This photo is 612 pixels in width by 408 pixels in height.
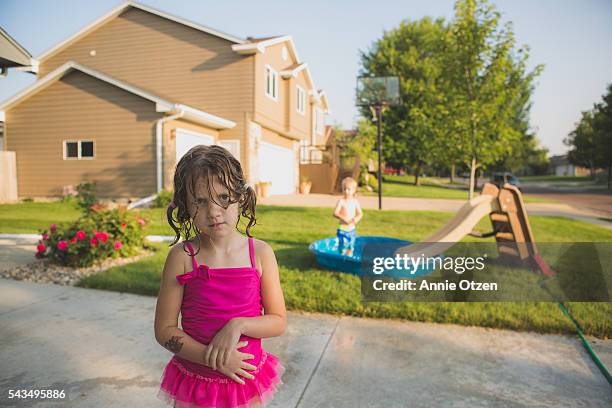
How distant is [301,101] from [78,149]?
12211 millimetres

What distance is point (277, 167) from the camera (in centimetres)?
2162

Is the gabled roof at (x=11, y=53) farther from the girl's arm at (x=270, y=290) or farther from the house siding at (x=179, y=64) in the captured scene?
the house siding at (x=179, y=64)

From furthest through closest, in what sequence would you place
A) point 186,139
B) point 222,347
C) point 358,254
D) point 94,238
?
point 186,139 → point 358,254 → point 94,238 → point 222,347

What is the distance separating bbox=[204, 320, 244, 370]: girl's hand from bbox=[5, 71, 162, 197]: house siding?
1438 centimetres

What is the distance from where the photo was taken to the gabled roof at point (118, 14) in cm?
1691

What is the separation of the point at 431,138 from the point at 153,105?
10464 mm

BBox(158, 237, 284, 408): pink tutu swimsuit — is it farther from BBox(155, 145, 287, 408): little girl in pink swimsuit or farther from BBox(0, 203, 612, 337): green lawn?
BBox(0, 203, 612, 337): green lawn

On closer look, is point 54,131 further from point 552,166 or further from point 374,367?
point 552,166

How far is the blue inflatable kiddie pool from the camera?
200 inches

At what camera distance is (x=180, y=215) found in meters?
1.51

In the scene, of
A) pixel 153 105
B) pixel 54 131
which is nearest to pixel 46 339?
pixel 153 105

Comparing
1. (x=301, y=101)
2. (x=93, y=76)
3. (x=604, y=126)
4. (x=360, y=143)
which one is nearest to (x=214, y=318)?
(x=93, y=76)

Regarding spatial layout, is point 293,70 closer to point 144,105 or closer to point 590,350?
point 144,105

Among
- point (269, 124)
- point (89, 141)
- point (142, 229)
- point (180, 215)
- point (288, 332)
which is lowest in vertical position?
point (288, 332)
